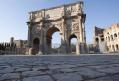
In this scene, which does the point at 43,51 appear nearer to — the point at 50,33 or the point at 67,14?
the point at 50,33

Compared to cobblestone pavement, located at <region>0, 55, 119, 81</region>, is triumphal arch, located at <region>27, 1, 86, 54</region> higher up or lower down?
higher up

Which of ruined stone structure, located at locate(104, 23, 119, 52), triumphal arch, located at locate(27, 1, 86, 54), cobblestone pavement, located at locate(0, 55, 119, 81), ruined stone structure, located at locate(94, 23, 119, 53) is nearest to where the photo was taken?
cobblestone pavement, located at locate(0, 55, 119, 81)

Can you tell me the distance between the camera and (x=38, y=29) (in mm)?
32250

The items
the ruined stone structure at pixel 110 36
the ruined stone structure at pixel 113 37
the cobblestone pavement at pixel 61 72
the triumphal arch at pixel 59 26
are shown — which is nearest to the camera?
the cobblestone pavement at pixel 61 72

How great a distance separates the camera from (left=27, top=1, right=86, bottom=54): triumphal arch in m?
27.5

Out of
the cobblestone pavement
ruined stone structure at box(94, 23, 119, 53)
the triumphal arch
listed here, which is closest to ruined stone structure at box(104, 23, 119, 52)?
ruined stone structure at box(94, 23, 119, 53)

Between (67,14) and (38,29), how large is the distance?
7.23 m

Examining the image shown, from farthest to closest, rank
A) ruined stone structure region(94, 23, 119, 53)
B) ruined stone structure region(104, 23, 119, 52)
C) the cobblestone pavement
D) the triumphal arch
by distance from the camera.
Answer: ruined stone structure region(94, 23, 119, 53) < ruined stone structure region(104, 23, 119, 52) < the triumphal arch < the cobblestone pavement

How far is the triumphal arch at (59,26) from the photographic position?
2752 cm

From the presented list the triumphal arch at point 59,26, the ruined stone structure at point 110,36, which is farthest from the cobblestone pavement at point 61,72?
the ruined stone structure at point 110,36

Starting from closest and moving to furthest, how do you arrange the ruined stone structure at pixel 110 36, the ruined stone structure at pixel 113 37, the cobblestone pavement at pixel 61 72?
the cobblestone pavement at pixel 61 72, the ruined stone structure at pixel 113 37, the ruined stone structure at pixel 110 36

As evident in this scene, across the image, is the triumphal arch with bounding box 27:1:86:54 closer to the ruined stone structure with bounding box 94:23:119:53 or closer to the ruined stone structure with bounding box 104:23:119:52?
the ruined stone structure with bounding box 94:23:119:53

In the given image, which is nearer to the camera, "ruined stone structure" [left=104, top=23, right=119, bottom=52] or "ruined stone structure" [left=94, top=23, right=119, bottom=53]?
"ruined stone structure" [left=104, top=23, right=119, bottom=52]

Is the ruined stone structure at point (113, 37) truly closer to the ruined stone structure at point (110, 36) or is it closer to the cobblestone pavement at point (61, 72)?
the ruined stone structure at point (110, 36)
